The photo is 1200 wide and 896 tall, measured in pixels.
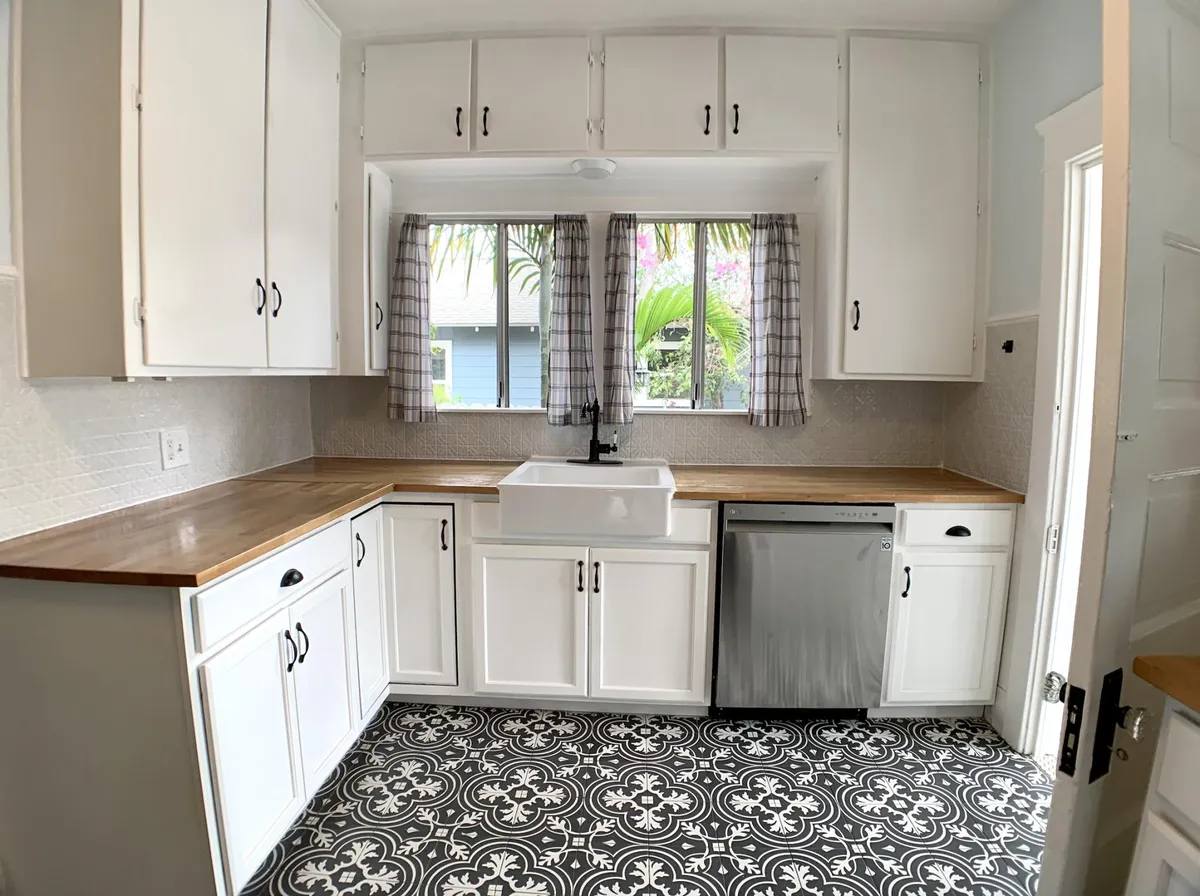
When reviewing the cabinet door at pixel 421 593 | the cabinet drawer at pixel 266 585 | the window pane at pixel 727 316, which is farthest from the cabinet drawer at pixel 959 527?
the cabinet drawer at pixel 266 585

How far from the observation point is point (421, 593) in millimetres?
2236

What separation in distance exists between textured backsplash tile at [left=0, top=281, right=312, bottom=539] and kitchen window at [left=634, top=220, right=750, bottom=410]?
169 cm

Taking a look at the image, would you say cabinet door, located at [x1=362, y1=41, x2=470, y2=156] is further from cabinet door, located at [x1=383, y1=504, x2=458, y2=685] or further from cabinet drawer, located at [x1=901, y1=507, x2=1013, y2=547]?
cabinet drawer, located at [x1=901, y1=507, x2=1013, y2=547]

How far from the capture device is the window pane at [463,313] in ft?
9.03

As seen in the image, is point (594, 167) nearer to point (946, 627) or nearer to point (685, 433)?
point (685, 433)

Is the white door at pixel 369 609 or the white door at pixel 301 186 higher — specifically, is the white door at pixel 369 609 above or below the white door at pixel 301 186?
below

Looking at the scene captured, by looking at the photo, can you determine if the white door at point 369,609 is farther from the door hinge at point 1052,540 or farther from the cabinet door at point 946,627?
the door hinge at point 1052,540

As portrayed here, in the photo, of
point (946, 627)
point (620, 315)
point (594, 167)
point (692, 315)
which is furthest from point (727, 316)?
point (946, 627)

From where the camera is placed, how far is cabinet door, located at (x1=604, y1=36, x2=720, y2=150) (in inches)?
88.6

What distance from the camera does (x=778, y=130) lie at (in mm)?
2271

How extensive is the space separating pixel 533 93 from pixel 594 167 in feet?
1.20

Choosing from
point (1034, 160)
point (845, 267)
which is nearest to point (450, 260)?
point (845, 267)

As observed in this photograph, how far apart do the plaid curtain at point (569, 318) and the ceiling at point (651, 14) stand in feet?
2.42

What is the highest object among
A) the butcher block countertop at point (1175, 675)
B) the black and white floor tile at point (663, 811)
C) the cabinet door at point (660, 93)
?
the cabinet door at point (660, 93)
